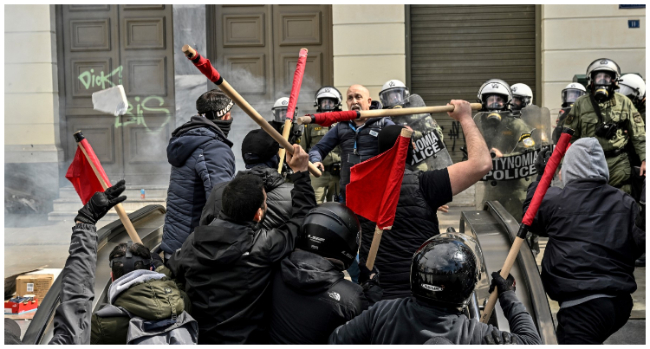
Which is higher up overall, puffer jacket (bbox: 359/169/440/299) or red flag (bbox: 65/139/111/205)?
red flag (bbox: 65/139/111/205)

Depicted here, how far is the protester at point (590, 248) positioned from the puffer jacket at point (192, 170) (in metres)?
1.92

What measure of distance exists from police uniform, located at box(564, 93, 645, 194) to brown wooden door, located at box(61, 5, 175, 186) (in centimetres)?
640

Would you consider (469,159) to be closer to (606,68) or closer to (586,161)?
(586,161)

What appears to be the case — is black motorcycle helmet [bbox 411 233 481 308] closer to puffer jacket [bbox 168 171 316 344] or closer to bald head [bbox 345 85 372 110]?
puffer jacket [bbox 168 171 316 344]

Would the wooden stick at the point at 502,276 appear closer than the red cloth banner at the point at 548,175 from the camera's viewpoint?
Yes

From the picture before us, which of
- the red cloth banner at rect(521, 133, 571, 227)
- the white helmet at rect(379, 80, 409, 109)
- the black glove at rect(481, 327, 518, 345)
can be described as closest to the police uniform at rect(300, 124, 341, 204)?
the white helmet at rect(379, 80, 409, 109)

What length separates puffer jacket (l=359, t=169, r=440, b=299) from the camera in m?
3.48

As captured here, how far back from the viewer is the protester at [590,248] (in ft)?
11.6

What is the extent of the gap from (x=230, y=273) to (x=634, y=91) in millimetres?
6293

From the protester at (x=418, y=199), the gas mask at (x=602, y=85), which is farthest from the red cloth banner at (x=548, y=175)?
the gas mask at (x=602, y=85)

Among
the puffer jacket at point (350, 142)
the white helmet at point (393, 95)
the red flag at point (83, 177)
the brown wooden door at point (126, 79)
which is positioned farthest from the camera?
the brown wooden door at point (126, 79)

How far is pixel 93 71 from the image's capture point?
10.8 m

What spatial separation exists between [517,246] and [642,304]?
8.90 ft

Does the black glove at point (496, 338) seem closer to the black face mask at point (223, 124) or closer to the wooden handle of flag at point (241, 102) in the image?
the wooden handle of flag at point (241, 102)
